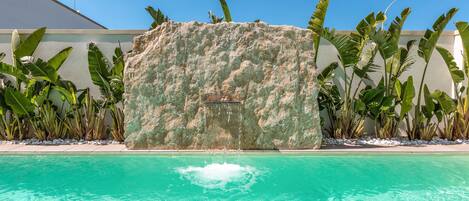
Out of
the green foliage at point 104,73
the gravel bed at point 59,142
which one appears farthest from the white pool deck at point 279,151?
the green foliage at point 104,73

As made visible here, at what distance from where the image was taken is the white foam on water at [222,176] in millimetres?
4598

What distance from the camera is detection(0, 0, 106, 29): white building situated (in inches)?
474

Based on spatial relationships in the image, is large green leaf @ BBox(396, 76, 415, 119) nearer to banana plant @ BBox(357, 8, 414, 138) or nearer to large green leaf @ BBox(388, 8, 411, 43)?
banana plant @ BBox(357, 8, 414, 138)

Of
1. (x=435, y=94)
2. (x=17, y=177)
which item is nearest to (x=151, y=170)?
(x=17, y=177)

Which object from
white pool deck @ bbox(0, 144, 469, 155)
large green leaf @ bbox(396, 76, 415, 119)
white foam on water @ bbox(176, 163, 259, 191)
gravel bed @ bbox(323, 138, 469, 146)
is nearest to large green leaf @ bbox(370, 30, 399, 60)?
large green leaf @ bbox(396, 76, 415, 119)

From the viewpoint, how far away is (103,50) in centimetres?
893

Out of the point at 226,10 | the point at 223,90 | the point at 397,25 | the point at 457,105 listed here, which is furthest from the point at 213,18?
the point at 457,105

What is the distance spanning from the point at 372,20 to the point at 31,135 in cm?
956

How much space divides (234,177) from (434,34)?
234 inches

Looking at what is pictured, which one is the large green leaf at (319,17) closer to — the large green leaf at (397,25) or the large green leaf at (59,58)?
the large green leaf at (397,25)

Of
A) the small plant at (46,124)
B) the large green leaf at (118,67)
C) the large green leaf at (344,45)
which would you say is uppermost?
the large green leaf at (344,45)

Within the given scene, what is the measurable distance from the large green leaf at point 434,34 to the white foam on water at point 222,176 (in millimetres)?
5450

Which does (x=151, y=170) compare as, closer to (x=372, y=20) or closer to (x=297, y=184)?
(x=297, y=184)

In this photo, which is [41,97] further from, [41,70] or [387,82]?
[387,82]
